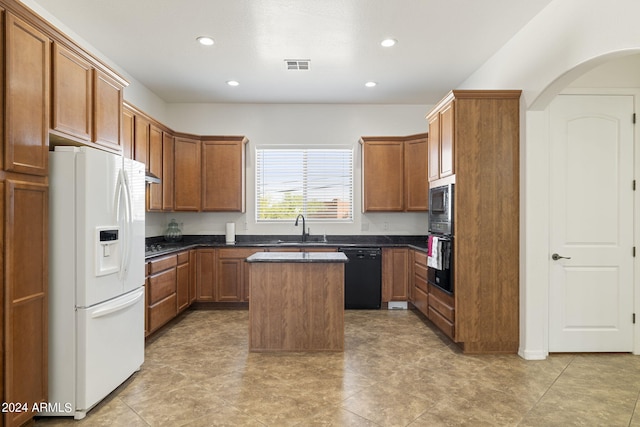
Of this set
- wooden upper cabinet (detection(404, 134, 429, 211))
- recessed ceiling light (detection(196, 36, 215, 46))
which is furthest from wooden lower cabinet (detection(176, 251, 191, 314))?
wooden upper cabinet (detection(404, 134, 429, 211))

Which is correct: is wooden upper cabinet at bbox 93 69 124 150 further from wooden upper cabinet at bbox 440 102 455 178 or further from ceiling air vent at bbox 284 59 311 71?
wooden upper cabinet at bbox 440 102 455 178

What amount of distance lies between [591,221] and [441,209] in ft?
4.36

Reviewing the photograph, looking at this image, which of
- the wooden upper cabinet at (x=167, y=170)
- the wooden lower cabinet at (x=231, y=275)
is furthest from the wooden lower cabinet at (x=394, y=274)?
the wooden upper cabinet at (x=167, y=170)

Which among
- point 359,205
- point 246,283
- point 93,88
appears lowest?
point 246,283

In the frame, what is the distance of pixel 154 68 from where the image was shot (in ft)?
14.1

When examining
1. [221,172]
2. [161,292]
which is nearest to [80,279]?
[161,292]

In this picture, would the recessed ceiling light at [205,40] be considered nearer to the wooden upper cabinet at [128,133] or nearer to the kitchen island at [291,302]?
the wooden upper cabinet at [128,133]

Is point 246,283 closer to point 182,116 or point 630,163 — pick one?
point 182,116

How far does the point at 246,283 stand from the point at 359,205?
2.10m

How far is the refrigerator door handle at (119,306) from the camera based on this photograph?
2426mm

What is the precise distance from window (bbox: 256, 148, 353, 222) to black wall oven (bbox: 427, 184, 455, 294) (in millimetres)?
1840

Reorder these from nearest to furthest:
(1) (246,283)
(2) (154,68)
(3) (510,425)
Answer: (3) (510,425), (2) (154,68), (1) (246,283)

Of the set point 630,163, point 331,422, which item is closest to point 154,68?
point 331,422

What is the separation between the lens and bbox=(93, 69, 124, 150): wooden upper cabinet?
107 inches
